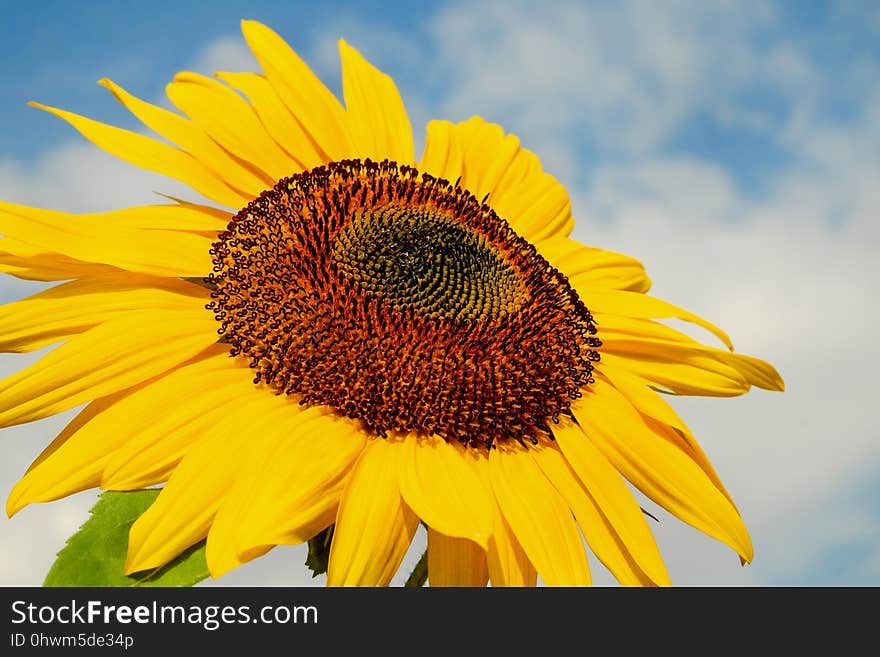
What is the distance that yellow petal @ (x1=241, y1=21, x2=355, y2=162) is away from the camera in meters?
4.31

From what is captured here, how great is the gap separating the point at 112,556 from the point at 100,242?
3.74 ft

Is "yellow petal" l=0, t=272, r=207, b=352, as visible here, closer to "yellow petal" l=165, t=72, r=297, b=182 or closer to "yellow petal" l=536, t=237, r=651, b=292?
"yellow petal" l=165, t=72, r=297, b=182

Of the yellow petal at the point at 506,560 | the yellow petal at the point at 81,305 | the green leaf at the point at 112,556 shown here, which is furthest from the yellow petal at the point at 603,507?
the yellow petal at the point at 81,305

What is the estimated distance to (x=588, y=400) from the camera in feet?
12.4

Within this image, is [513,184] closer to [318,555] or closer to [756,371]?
[756,371]

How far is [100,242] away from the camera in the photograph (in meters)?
3.51

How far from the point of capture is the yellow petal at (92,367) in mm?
3184

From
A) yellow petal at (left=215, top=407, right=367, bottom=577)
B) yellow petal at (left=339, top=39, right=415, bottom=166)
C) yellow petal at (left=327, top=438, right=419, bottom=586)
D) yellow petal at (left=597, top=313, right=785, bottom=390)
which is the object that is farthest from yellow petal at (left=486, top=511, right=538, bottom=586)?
yellow petal at (left=339, top=39, right=415, bottom=166)

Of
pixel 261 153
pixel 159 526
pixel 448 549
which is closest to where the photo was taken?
pixel 159 526

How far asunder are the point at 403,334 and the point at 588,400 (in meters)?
0.87

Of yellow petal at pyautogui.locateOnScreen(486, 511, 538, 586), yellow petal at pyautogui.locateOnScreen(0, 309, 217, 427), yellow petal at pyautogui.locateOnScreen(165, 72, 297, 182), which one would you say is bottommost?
yellow petal at pyautogui.locateOnScreen(486, 511, 538, 586)

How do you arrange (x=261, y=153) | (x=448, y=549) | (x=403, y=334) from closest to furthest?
(x=448, y=549)
(x=403, y=334)
(x=261, y=153)
